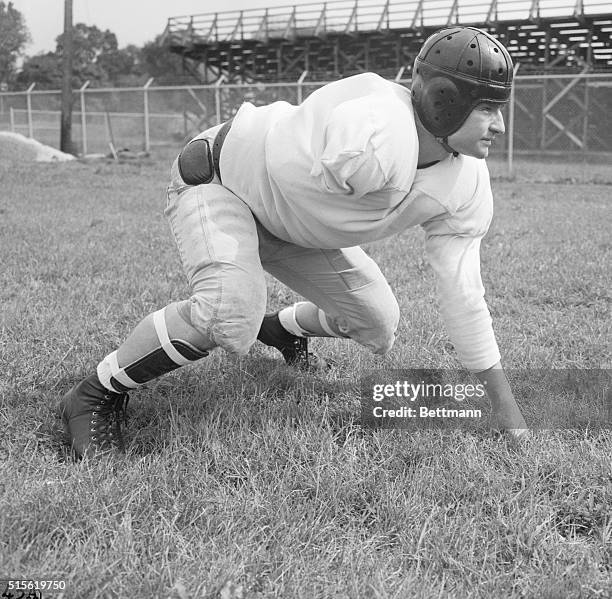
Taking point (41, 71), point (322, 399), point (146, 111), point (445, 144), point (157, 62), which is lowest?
point (322, 399)

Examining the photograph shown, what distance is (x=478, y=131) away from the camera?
2332mm

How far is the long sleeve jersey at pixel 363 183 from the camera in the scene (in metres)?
2.16

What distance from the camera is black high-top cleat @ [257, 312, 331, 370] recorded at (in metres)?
3.53

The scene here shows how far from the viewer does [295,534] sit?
212 centimetres

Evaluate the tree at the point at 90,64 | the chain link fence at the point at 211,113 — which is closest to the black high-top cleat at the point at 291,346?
the chain link fence at the point at 211,113

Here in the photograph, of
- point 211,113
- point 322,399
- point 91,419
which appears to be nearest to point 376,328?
point 322,399

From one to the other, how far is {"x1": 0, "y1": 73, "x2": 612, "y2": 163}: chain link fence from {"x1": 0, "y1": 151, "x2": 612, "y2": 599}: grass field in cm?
1053

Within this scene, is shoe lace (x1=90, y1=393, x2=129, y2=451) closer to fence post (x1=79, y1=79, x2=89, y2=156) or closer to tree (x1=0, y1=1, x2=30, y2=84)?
fence post (x1=79, y1=79, x2=89, y2=156)

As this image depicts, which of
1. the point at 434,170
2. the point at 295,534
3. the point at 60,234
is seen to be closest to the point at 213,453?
the point at 295,534

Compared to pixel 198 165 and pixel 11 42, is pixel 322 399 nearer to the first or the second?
pixel 198 165

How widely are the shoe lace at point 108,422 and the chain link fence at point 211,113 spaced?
1152 cm

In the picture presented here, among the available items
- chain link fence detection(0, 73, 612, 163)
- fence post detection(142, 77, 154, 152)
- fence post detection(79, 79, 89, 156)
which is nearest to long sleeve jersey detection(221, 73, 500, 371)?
chain link fence detection(0, 73, 612, 163)

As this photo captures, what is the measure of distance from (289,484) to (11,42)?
2689 inches

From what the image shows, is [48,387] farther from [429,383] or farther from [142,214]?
[142,214]
